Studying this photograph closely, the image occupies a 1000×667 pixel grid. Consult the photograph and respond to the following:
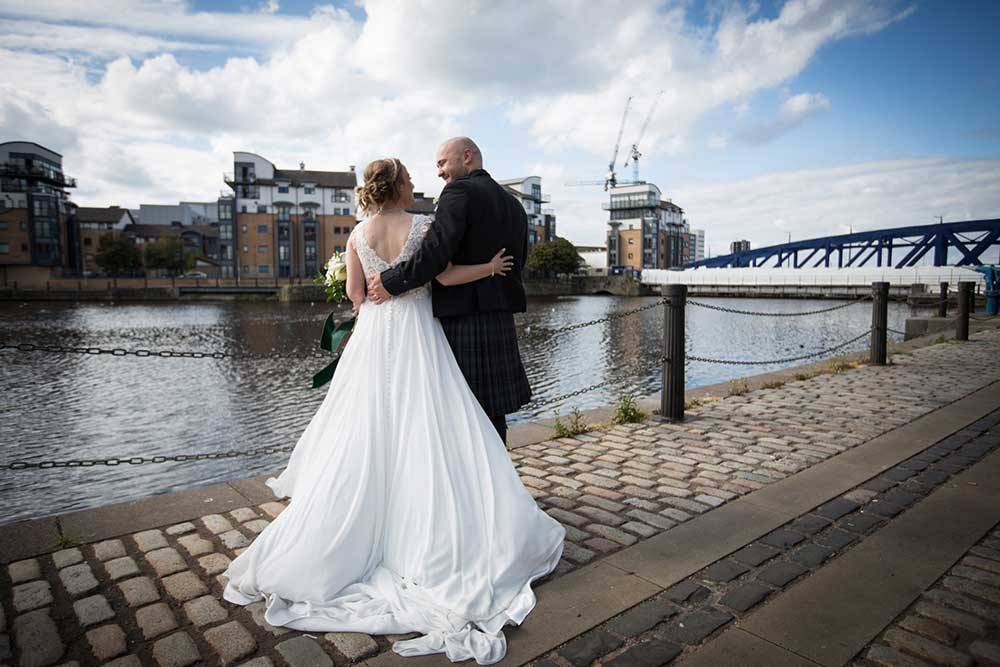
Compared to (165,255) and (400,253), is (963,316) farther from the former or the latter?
(165,255)

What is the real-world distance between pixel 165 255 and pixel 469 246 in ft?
248

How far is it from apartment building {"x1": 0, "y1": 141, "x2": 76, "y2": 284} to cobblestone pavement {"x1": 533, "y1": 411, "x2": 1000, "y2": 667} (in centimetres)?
8084

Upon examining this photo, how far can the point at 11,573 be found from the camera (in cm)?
283

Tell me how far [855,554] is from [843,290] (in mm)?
67004

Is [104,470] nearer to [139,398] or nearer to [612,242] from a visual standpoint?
[139,398]

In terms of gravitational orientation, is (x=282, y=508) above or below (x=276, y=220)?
below

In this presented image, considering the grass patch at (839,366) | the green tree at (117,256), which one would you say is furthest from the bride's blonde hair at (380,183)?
the green tree at (117,256)

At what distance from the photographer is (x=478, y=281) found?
10.0ft

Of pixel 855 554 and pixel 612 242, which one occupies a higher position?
pixel 612 242

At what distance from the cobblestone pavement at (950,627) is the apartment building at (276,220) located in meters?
70.4

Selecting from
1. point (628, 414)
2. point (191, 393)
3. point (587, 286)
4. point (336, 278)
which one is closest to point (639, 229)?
point (587, 286)

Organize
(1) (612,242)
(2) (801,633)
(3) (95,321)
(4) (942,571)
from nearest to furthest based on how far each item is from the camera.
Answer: (2) (801,633), (4) (942,571), (3) (95,321), (1) (612,242)

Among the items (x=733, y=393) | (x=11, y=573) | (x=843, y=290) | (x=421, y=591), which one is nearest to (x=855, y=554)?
(x=421, y=591)

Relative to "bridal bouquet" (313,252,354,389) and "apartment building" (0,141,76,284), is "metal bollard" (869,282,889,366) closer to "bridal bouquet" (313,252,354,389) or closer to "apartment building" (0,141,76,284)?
"bridal bouquet" (313,252,354,389)
